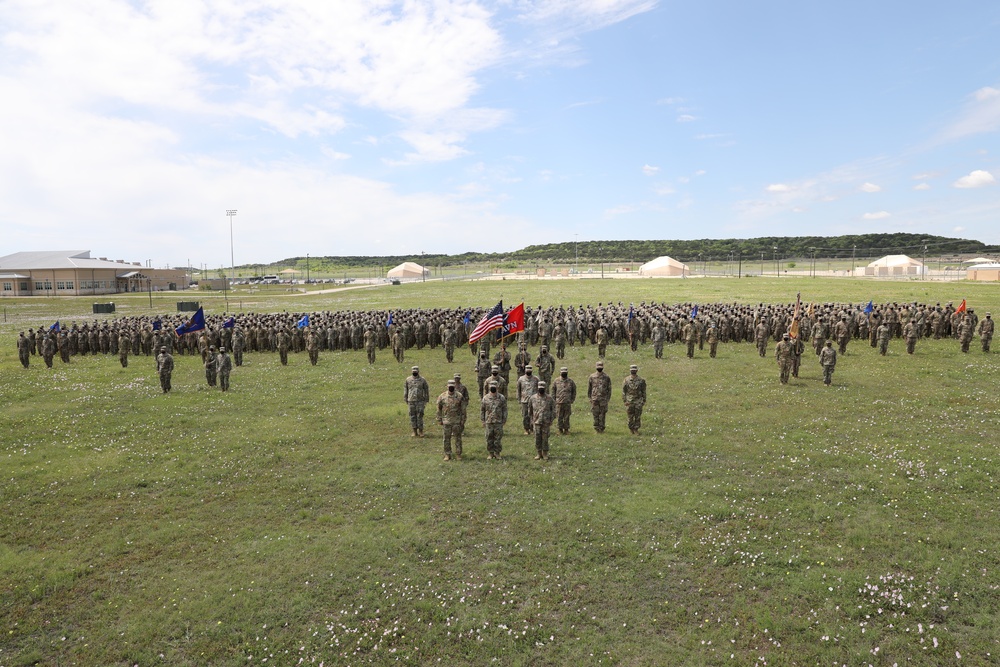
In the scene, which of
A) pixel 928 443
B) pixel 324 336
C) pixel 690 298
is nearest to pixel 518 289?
pixel 690 298

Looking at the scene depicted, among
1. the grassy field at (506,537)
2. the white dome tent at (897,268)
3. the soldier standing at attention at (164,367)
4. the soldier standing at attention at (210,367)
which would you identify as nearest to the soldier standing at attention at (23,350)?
the grassy field at (506,537)

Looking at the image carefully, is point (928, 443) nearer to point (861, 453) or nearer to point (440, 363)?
point (861, 453)

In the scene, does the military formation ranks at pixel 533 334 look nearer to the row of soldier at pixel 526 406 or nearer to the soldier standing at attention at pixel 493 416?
the row of soldier at pixel 526 406

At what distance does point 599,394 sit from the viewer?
15.5 meters

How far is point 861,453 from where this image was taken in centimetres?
1362

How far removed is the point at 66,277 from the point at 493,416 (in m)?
104

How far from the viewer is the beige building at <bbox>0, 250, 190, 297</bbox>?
90.4 m

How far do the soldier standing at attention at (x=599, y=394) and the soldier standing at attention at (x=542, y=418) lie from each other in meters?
2.17

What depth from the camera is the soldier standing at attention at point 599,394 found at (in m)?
15.3

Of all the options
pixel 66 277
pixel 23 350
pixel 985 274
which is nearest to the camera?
pixel 23 350

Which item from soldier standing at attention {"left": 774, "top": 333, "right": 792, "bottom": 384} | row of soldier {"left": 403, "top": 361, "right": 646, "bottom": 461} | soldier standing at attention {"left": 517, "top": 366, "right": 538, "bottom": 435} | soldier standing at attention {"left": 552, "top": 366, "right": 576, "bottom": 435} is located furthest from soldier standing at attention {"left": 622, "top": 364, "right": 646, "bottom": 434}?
soldier standing at attention {"left": 774, "top": 333, "right": 792, "bottom": 384}

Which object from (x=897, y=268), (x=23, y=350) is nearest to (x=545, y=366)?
(x=23, y=350)

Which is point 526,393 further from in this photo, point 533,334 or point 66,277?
point 66,277

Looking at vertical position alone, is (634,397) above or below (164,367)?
below
